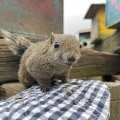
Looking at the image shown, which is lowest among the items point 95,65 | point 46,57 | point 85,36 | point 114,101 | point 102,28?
point 114,101

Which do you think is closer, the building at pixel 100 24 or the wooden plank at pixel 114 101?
the wooden plank at pixel 114 101

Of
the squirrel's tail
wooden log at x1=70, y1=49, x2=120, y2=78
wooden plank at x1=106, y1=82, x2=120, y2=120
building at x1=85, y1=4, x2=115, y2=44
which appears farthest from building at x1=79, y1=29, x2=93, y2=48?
wooden plank at x1=106, y1=82, x2=120, y2=120

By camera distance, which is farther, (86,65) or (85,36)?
(85,36)

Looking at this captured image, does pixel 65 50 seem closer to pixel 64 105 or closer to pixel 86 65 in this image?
pixel 64 105

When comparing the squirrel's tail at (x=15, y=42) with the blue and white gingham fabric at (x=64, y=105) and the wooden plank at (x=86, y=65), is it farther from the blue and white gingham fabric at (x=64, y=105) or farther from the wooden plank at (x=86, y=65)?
the blue and white gingham fabric at (x=64, y=105)

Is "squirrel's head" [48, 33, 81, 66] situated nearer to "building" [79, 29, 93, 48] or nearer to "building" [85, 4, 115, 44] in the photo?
"building" [85, 4, 115, 44]

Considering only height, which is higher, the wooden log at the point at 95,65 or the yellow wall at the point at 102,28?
the yellow wall at the point at 102,28

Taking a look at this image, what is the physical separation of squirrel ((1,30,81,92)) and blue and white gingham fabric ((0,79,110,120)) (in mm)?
153

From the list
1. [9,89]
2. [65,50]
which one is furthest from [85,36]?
[65,50]

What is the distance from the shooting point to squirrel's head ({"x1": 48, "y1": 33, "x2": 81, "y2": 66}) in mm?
1393

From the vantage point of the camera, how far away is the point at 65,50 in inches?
55.8

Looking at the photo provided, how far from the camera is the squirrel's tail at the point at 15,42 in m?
1.96

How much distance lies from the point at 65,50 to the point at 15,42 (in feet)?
2.14

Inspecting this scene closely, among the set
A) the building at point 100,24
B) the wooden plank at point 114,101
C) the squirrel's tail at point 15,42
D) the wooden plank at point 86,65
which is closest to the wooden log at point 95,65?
the wooden plank at point 86,65
